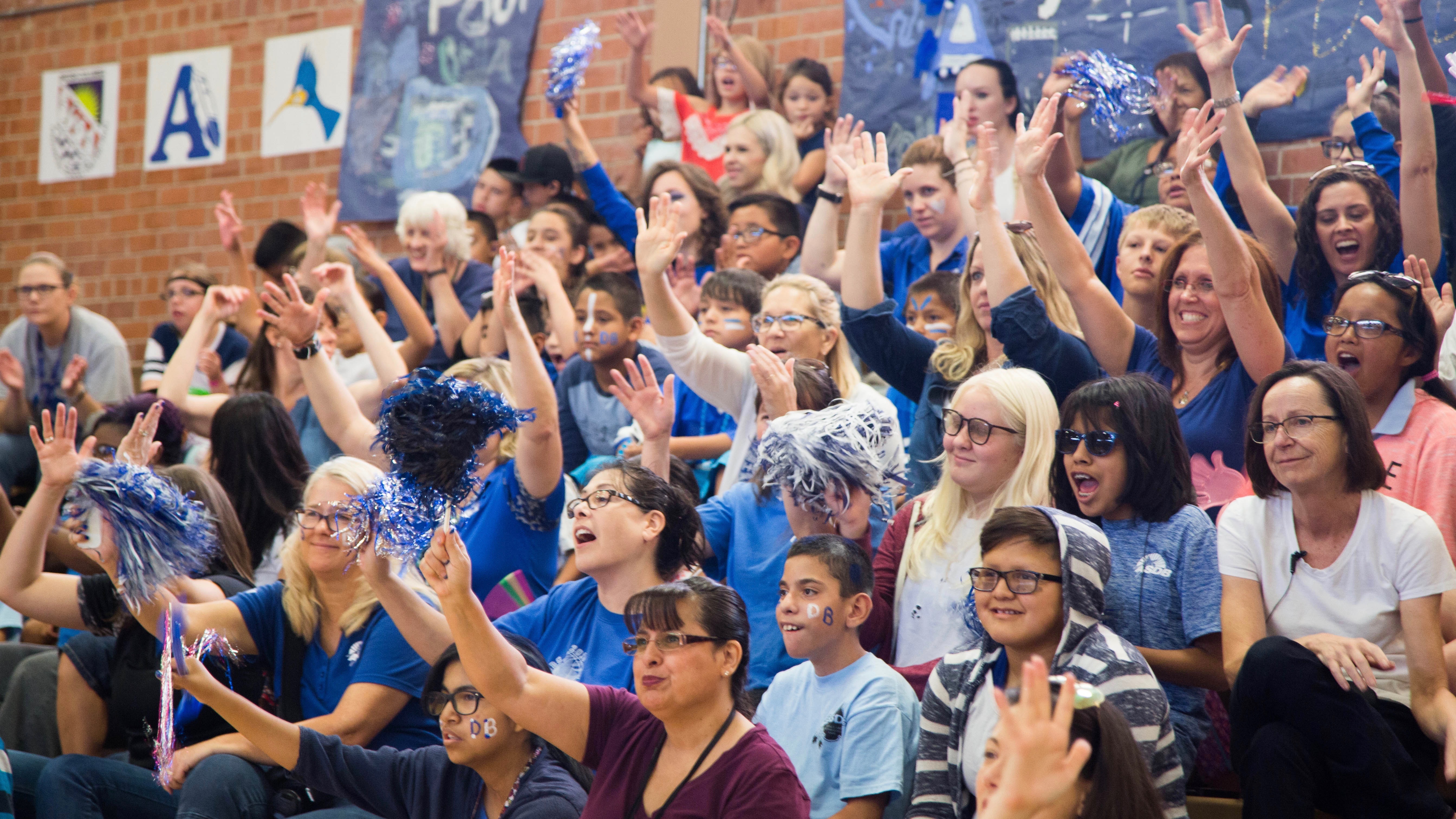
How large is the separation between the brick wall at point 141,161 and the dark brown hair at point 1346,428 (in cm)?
482

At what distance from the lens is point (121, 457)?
344cm

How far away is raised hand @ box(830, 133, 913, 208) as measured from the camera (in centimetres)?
348

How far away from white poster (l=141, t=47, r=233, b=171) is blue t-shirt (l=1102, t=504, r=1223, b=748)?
6.63 meters

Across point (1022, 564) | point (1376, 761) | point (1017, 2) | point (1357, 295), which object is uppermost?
point (1017, 2)

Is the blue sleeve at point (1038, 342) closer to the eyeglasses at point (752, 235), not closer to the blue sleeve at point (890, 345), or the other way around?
the blue sleeve at point (890, 345)

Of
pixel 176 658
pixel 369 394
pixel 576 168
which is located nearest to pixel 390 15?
pixel 576 168

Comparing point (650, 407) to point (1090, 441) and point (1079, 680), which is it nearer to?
point (1090, 441)

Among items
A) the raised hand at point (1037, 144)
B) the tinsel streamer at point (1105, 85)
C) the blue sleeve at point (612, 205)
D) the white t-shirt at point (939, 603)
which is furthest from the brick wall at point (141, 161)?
the white t-shirt at point (939, 603)

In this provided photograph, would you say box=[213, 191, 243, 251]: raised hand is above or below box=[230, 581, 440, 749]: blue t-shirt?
above

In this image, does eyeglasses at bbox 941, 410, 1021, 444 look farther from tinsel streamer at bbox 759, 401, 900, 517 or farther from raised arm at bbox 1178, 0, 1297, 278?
raised arm at bbox 1178, 0, 1297, 278

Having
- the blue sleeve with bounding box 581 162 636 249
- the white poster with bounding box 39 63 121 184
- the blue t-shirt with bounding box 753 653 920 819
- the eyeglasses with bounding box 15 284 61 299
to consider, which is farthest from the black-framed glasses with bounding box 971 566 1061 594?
the white poster with bounding box 39 63 121 184

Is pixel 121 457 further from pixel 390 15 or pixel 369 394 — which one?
pixel 390 15

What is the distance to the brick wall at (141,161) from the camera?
751 cm

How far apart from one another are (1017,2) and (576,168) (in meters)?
2.06
